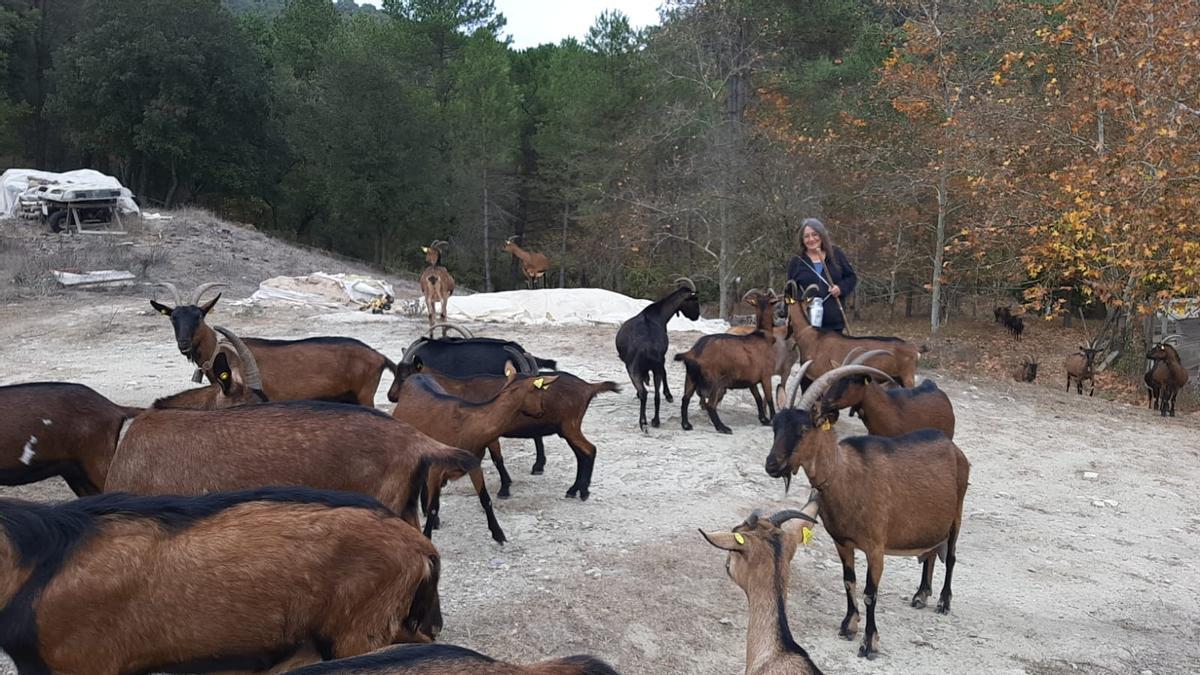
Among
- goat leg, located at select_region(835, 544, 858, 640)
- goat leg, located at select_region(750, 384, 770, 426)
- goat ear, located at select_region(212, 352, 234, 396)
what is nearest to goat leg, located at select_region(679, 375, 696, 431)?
goat leg, located at select_region(750, 384, 770, 426)

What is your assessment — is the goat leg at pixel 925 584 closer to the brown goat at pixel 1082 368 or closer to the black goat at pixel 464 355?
the black goat at pixel 464 355

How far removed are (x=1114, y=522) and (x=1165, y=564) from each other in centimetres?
100

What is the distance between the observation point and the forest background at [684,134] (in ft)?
51.9

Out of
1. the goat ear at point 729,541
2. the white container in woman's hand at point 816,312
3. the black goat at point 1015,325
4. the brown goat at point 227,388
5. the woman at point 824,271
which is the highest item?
the woman at point 824,271

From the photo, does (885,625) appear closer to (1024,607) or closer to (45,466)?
(1024,607)

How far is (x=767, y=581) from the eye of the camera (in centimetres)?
425

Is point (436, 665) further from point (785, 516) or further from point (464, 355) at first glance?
point (464, 355)

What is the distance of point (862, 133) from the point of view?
23.0 m

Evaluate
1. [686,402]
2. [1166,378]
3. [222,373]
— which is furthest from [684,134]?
[222,373]

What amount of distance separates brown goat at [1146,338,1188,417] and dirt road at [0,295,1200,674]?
1875mm

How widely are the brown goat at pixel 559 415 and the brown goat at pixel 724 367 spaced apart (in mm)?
2536

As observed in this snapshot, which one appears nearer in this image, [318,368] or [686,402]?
[318,368]

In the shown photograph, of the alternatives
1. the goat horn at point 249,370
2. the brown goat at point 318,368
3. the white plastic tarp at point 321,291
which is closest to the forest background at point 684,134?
the white plastic tarp at point 321,291

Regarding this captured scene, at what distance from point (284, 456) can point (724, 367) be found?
595cm
